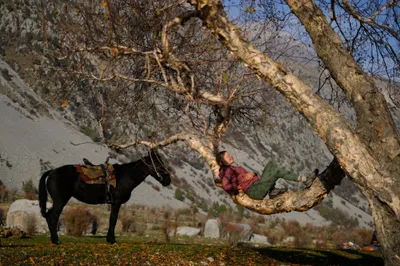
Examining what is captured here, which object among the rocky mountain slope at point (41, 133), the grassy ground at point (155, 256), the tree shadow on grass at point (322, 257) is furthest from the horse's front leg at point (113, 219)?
the rocky mountain slope at point (41, 133)

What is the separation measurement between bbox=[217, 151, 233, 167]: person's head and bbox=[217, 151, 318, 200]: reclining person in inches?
4.8

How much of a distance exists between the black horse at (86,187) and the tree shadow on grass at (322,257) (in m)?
3.51

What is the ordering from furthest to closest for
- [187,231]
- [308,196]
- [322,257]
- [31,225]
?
1. [187,231]
2. [31,225]
3. [322,257]
4. [308,196]

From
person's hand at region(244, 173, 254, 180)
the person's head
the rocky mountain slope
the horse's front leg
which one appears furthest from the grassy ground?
the rocky mountain slope

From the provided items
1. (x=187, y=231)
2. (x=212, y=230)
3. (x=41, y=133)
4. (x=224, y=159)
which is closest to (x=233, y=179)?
(x=224, y=159)

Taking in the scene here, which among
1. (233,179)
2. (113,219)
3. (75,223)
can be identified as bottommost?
(75,223)

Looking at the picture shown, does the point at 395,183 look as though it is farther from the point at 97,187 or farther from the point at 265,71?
the point at 97,187

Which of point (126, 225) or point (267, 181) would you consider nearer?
point (267, 181)

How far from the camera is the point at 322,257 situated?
12023mm

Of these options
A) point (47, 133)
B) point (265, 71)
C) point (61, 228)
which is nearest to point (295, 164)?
point (47, 133)

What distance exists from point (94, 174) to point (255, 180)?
18.6 ft

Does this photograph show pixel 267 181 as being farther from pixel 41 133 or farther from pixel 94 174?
pixel 41 133

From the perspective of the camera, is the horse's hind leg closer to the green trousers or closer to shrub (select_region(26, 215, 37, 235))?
shrub (select_region(26, 215, 37, 235))

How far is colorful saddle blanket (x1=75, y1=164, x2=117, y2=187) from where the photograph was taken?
1147cm
